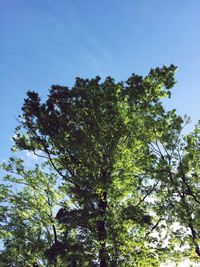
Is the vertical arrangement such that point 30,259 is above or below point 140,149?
below

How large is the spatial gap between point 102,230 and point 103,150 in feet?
16.7

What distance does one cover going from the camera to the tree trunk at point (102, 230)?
18.6 metres

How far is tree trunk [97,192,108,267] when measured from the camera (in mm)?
18594

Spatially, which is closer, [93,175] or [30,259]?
[93,175]

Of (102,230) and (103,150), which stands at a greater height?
(103,150)

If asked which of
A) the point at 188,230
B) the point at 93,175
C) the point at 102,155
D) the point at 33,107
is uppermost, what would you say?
the point at 33,107

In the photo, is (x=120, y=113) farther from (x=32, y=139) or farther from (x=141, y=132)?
(x=32, y=139)

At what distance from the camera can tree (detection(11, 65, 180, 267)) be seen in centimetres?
1908

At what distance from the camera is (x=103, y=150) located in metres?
21.2

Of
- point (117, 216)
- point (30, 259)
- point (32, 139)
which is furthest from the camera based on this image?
point (30, 259)

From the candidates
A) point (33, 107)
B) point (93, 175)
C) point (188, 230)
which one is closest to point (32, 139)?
point (33, 107)

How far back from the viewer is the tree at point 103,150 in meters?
19.1

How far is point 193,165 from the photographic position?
21969mm

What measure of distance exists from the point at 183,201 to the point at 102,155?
604 centimetres
